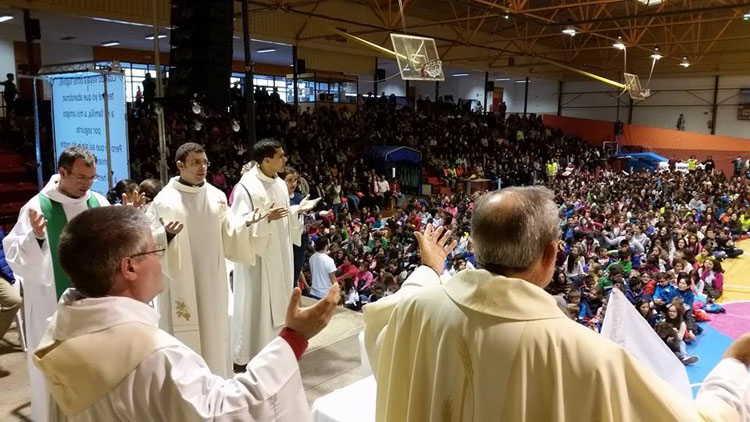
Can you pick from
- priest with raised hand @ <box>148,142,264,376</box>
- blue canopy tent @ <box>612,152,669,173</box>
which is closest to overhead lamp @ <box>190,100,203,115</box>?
priest with raised hand @ <box>148,142,264,376</box>

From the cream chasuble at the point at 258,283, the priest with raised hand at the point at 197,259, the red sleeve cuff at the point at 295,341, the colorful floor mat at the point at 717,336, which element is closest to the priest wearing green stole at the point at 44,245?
the priest with raised hand at the point at 197,259

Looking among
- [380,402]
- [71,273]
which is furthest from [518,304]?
[71,273]

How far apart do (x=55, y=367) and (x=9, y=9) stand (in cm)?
1400

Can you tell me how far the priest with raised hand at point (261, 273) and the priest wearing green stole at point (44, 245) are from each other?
125cm

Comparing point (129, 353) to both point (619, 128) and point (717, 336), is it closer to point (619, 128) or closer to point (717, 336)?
point (717, 336)

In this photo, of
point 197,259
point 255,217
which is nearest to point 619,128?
point 255,217

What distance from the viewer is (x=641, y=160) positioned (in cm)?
2659

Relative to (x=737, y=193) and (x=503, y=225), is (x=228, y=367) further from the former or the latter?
(x=737, y=193)

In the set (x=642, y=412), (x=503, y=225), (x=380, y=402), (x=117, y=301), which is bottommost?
(x=380, y=402)

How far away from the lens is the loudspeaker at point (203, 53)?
5.23 meters

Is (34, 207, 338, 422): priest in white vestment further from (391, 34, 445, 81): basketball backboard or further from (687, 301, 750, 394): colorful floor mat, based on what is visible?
(391, 34, 445, 81): basketball backboard

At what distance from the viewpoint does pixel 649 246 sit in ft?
34.1

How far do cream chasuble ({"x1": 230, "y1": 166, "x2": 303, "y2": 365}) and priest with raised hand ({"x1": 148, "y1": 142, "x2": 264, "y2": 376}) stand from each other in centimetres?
49

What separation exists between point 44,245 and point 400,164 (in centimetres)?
1570
